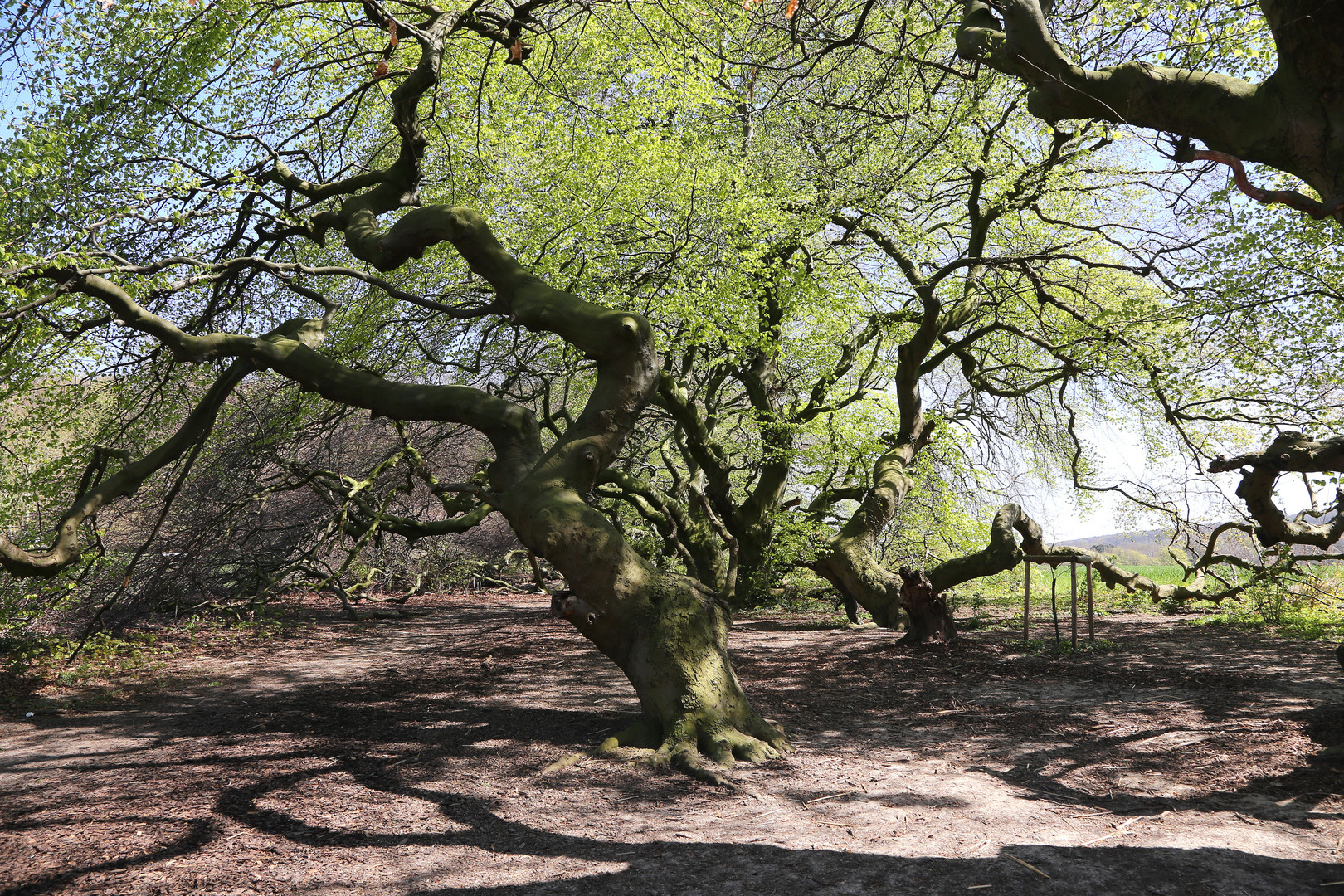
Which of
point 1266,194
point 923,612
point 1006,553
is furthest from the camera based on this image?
point 1006,553

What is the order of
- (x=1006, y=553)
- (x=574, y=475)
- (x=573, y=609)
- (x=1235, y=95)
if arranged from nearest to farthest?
(x=1235, y=95) < (x=573, y=609) < (x=574, y=475) < (x=1006, y=553)

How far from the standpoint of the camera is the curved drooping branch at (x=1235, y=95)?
3.82 metres

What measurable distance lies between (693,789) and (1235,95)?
172 inches

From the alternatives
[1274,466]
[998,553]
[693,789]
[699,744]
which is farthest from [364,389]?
[998,553]

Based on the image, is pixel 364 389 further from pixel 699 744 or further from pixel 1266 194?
pixel 1266 194

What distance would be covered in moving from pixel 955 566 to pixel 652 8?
8.16 m

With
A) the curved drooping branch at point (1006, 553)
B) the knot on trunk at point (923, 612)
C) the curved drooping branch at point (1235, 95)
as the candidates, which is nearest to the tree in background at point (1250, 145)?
the curved drooping branch at point (1235, 95)

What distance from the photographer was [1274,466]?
18.0 ft

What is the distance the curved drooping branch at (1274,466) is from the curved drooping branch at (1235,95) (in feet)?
6.73

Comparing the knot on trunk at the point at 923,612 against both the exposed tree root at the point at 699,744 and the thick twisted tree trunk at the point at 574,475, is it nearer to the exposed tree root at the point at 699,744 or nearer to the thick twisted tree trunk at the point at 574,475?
the thick twisted tree trunk at the point at 574,475

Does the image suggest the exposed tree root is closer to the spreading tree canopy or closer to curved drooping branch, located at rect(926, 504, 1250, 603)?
the spreading tree canopy

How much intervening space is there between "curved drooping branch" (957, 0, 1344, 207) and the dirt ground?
2.85 metres

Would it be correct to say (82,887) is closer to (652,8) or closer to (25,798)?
(25,798)

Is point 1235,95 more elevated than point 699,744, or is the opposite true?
point 1235,95
